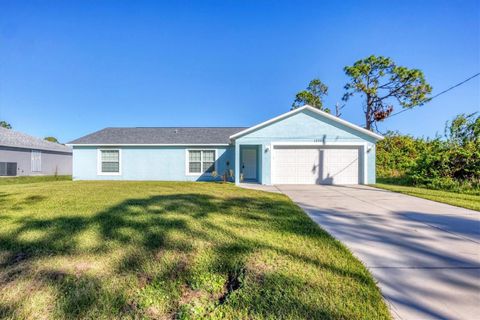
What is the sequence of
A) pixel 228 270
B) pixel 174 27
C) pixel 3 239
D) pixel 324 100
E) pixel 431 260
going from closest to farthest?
→ 1. pixel 228 270
2. pixel 431 260
3. pixel 3 239
4. pixel 174 27
5. pixel 324 100

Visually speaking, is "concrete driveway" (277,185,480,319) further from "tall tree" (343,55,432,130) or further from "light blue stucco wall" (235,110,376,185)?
"tall tree" (343,55,432,130)

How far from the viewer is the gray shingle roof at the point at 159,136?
15117mm

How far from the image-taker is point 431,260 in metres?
3.19

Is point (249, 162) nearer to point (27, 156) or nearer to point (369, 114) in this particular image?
point (369, 114)

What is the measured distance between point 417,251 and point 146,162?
14928mm

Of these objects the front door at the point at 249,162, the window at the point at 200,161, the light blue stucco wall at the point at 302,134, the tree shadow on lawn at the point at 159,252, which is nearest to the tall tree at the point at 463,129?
the light blue stucco wall at the point at 302,134

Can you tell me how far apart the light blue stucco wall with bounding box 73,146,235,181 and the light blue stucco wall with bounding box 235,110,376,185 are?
2.58 m

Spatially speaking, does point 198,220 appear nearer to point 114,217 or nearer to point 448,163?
point 114,217

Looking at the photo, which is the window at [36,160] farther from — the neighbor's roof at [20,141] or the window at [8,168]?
the window at [8,168]

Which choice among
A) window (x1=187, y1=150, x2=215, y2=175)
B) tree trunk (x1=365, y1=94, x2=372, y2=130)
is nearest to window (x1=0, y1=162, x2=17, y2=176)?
window (x1=187, y1=150, x2=215, y2=175)

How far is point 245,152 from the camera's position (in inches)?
628

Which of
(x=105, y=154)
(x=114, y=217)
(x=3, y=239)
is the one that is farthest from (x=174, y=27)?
(x=3, y=239)

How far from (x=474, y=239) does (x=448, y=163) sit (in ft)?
33.1

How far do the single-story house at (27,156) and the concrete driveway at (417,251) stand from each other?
23.3 metres
